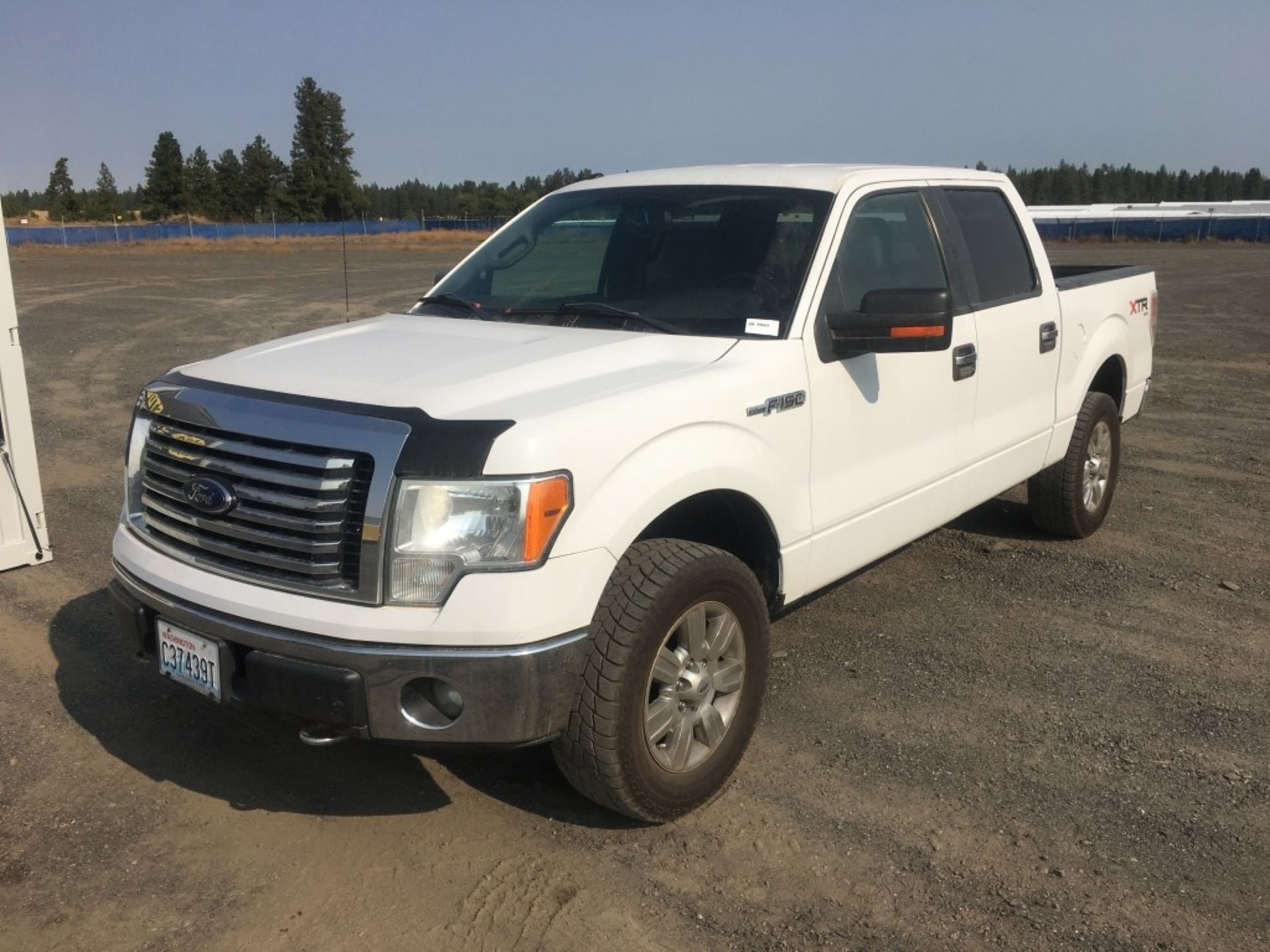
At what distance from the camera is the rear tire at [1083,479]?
6.04m

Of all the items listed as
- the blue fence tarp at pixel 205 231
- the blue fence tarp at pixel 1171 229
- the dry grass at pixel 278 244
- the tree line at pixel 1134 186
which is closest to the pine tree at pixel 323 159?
the dry grass at pixel 278 244

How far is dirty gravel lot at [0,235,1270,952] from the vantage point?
10.1ft

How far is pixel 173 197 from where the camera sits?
8369 centimetres

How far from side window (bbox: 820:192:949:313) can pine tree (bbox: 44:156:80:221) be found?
3708 inches

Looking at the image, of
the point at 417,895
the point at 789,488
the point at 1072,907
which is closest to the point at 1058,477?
the point at 789,488

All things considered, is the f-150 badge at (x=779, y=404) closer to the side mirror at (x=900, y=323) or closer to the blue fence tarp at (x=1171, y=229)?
the side mirror at (x=900, y=323)

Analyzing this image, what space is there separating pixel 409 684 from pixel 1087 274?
5.03 meters

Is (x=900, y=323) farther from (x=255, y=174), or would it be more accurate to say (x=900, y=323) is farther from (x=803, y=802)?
(x=255, y=174)

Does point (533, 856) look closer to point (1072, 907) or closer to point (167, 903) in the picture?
point (167, 903)

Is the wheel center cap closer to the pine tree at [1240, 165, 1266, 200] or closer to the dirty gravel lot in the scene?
the dirty gravel lot

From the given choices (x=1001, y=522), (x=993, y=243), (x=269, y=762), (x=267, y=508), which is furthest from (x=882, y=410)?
(x=1001, y=522)

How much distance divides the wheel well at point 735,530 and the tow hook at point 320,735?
1120mm

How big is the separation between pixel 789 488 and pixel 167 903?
2214 mm

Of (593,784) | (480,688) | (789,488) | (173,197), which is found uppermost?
(173,197)
